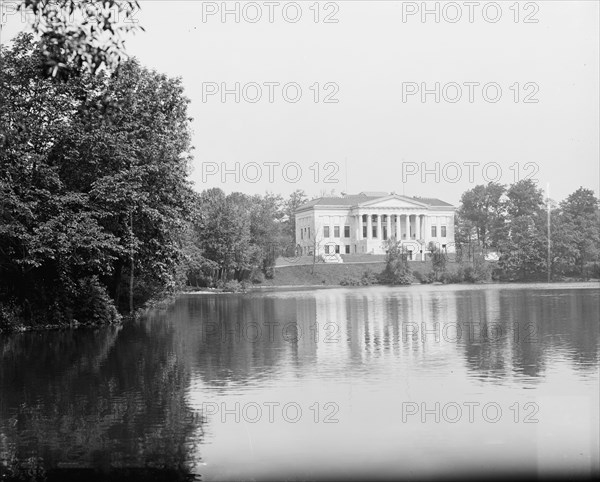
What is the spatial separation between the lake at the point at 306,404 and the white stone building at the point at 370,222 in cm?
10878

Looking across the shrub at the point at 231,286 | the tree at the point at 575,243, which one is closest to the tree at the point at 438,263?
the tree at the point at 575,243

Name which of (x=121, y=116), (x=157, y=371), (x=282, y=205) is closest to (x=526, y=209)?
(x=282, y=205)

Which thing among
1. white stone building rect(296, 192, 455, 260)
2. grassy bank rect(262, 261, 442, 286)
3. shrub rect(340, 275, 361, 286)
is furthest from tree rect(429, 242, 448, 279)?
white stone building rect(296, 192, 455, 260)

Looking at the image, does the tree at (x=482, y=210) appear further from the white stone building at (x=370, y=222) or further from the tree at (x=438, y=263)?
the tree at (x=438, y=263)

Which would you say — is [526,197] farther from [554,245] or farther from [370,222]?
[554,245]

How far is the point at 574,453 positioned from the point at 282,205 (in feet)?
480

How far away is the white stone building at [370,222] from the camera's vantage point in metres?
137

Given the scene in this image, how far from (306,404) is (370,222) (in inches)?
4850

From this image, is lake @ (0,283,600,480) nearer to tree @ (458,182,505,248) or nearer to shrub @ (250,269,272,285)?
shrub @ (250,269,272,285)

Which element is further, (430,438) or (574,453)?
(430,438)

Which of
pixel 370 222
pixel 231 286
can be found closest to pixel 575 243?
pixel 370 222

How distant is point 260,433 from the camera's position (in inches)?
464

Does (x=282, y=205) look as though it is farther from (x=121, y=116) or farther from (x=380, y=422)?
(x=380, y=422)

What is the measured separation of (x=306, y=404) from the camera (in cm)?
1412
